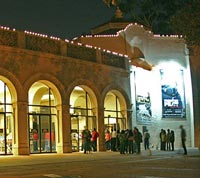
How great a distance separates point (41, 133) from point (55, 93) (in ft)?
9.00

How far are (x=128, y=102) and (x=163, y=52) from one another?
22.3ft

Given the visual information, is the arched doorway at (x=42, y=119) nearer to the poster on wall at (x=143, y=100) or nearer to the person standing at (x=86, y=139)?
the person standing at (x=86, y=139)

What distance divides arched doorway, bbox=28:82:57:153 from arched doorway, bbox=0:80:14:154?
4.79 feet

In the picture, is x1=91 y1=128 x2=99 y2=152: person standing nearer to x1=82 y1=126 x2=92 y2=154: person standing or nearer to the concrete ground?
x1=82 y1=126 x2=92 y2=154: person standing

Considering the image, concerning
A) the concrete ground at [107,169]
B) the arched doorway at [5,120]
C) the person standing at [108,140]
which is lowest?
the concrete ground at [107,169]

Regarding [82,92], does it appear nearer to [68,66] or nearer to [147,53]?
[68,66]

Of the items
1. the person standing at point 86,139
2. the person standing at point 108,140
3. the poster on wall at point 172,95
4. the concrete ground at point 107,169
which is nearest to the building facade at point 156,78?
the poster on wall at point 172,95

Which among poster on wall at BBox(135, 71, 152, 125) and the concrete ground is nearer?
the concrete ground

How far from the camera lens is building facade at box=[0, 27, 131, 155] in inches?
1102

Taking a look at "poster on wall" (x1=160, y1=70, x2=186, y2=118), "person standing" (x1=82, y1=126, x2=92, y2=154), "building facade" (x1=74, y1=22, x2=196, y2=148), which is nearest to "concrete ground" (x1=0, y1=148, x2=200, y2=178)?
"person standing" (x1=82, y1=126, x2=92, y2=154)

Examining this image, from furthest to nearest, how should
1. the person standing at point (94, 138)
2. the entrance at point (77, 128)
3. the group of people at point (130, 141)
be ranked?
the entrance at point (77, 128)
the person standing at point (94, 138)
the group of people at point (130, 141)

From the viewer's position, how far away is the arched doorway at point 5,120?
92.6 ft

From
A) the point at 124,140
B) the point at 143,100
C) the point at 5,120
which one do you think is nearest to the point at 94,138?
the point at 124,140

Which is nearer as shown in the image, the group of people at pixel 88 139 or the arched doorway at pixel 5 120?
the arched doorway at pixel 5 120
